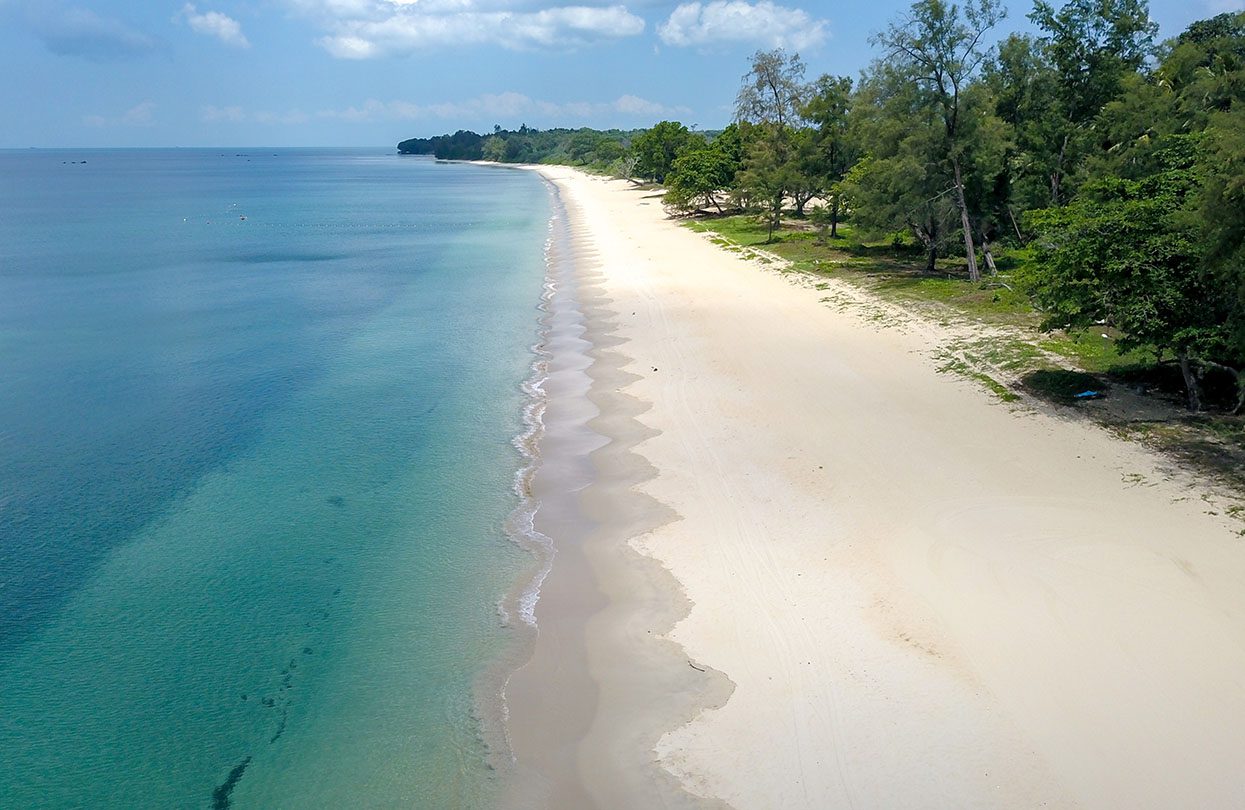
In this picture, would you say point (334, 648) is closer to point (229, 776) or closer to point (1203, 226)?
point (229, 776)

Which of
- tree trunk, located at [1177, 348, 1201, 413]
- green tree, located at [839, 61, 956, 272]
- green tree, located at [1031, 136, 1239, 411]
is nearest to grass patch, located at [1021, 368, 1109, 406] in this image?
green tree, located at [1031, 136, 1239, 411]

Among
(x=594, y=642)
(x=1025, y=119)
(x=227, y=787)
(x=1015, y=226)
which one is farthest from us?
(x=1025, y=119)

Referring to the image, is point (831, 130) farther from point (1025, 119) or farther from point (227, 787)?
point (227, 787)

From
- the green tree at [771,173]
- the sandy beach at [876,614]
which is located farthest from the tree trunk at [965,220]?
the green tree at [771,173]

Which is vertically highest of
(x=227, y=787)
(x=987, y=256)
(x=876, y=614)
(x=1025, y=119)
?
(x=1025, y=119)

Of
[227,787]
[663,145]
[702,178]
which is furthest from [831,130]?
[663,145]

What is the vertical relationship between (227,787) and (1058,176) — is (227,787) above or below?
below
